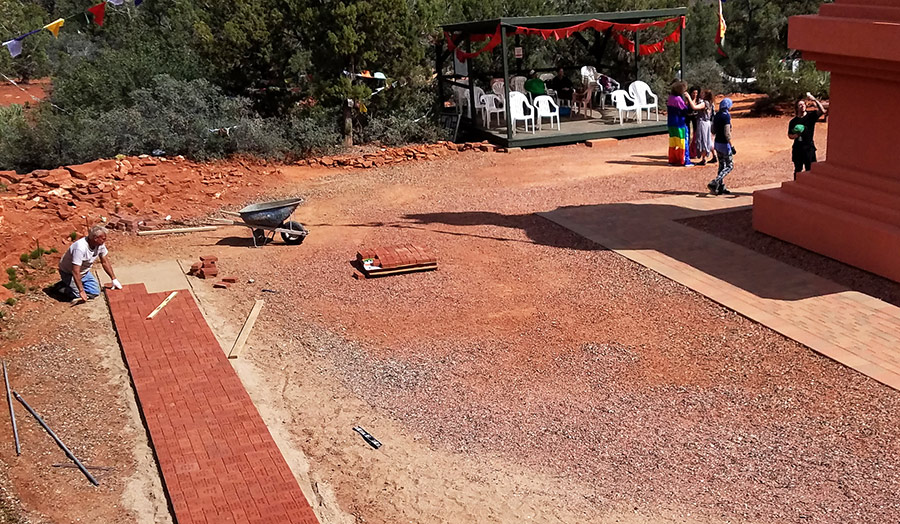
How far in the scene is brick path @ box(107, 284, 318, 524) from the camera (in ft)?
20.1

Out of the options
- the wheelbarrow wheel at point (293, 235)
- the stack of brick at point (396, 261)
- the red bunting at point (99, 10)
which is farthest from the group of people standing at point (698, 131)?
the red bunting at point (99, 10)

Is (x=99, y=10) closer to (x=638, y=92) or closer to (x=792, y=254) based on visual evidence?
(x=638, y=92)

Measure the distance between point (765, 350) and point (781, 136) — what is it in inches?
446

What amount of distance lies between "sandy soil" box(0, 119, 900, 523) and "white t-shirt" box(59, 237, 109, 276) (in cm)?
120

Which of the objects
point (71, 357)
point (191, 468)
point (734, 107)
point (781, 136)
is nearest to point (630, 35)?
point (734, 107)

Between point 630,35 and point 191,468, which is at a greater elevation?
point 630,35

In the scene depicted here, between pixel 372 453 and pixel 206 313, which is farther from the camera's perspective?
pixel 206 313

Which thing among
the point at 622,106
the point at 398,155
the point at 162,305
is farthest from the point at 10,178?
the point at 622,106

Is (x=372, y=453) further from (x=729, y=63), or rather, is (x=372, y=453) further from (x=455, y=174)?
(x=729, y=63)

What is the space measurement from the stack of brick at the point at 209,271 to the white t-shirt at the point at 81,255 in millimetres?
1128

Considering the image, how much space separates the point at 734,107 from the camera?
22750mm

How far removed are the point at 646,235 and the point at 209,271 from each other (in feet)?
17.5

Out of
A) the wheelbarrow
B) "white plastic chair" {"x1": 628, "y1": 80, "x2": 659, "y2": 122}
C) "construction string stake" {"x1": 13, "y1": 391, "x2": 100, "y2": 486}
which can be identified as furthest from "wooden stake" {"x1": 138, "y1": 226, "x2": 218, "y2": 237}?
"white plastic chair" {"x1": 628, "y1": 80, "x2": 659, "y2": 122}

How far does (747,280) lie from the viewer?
9742mm
